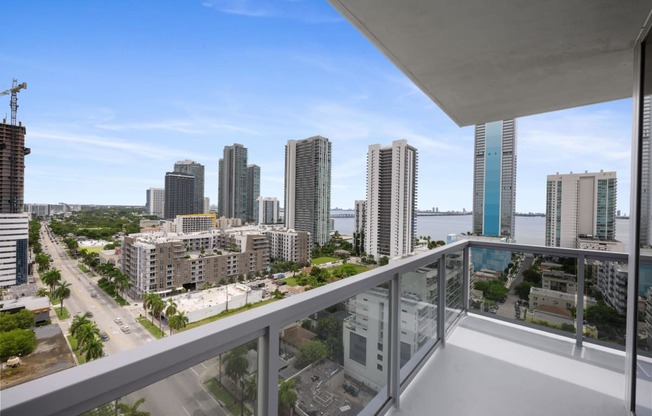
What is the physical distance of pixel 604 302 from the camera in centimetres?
211

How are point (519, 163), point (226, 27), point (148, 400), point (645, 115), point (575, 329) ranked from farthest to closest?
point (226, 27) → point (519, 163) → point (575, 329) → point (645, 115) → point (148, 400)

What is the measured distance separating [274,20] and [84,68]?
81.0 ft

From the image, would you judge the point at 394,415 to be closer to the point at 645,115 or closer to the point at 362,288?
the point at 362,288

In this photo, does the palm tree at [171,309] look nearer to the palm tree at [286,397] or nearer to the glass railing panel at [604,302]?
the glass railing panel at [604,302]

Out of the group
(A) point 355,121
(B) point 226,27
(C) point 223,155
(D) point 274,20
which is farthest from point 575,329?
(C) point 223,155

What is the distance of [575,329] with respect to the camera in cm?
Answer: 232

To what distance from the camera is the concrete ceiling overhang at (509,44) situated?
54.7 inches

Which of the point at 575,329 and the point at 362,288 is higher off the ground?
the point at 362,288

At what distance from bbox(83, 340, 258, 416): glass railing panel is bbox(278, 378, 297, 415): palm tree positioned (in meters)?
0.08

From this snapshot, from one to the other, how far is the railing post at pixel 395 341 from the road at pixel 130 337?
1002mm

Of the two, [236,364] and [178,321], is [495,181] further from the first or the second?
[178,321]

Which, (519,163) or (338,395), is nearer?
(338,395)

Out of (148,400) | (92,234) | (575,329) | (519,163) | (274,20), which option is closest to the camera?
(148,400)

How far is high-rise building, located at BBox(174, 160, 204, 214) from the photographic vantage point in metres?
54.3
